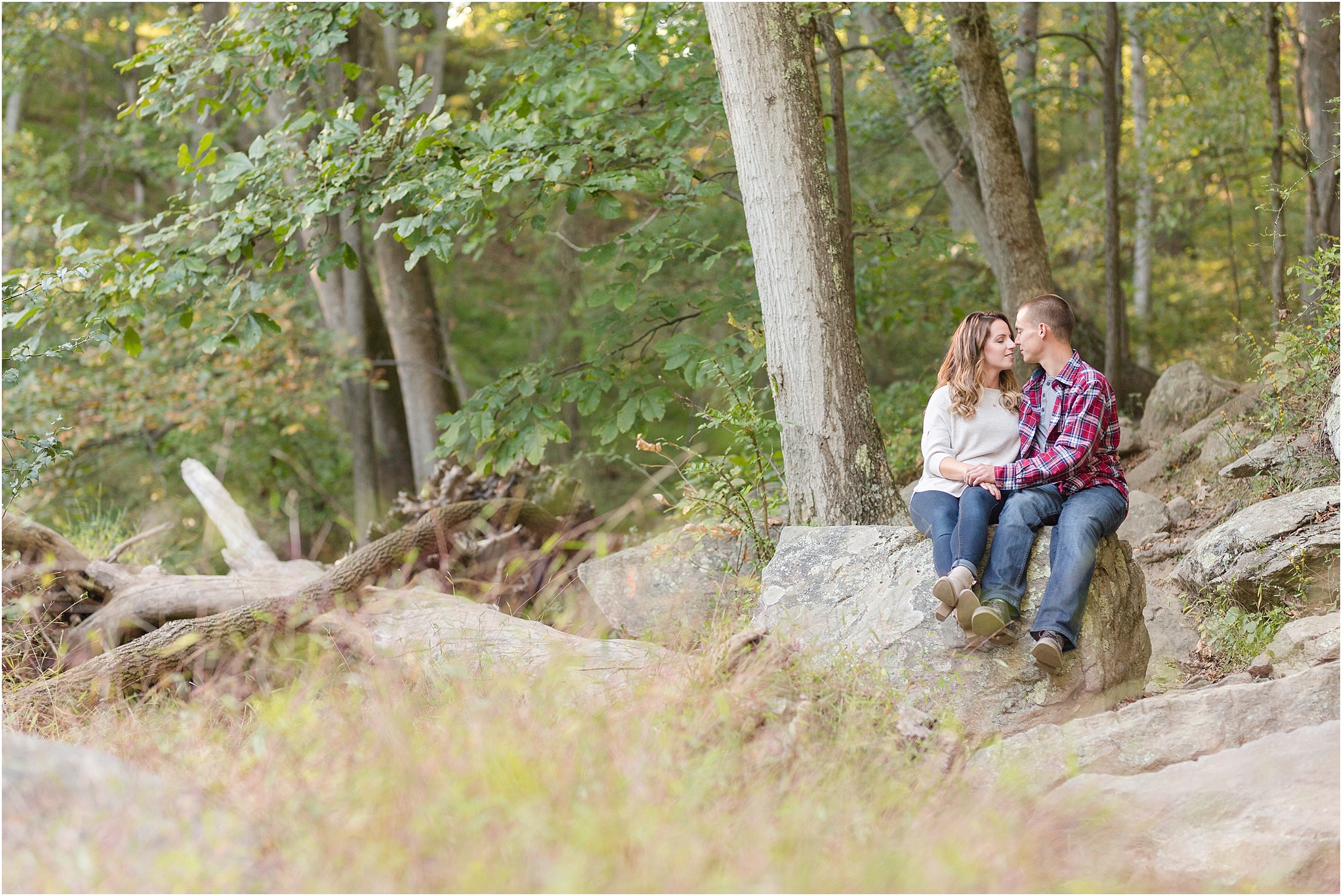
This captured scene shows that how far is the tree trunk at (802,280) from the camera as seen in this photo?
4832 mm

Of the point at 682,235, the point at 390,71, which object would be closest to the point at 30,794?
the point at 682,235

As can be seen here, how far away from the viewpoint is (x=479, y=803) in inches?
86.9

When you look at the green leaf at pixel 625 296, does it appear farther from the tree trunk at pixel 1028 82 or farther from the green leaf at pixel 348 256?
the tree trunk at pixel 1028 82

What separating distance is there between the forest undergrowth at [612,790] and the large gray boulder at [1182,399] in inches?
205

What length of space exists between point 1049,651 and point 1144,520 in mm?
2900

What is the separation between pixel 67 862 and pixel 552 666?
4.29ft

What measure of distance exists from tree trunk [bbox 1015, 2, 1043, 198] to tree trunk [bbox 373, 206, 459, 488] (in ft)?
20.5

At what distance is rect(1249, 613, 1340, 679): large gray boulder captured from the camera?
3729 millimetres

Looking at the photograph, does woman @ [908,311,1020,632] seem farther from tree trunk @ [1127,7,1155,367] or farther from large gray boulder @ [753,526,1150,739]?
tree trunk @ [1127,7,1155,367]

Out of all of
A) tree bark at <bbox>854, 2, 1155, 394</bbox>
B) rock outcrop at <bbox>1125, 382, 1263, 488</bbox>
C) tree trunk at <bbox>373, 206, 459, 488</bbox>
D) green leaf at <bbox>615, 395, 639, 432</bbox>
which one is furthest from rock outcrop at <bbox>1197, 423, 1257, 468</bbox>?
tree trunk at <bbox>373, 206, 459, 488</bbox>

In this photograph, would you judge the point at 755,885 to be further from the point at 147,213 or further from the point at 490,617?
the point at 147,213

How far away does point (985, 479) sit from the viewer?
3891 millimetres

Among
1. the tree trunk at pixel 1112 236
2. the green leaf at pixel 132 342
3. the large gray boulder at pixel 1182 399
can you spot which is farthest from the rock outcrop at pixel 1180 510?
the green leaf at pixel 132 342

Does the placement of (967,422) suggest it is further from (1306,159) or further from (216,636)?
(1306,159)
